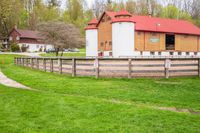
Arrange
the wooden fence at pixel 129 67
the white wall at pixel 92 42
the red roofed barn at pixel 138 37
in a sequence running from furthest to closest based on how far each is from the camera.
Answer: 1. the white wall at pixel 92 42
2. the red roofed barn at pixel 138 37
3. the wooden fence at pixel 129 67

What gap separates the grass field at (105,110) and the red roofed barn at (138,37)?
27014mm

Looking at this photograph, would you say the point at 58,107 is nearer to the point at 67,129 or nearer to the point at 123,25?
the point at 67,129

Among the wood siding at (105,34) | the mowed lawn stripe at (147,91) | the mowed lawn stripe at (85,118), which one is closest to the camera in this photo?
the mowed lawn stripe at (85,118)

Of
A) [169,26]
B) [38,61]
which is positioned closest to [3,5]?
[169,26]

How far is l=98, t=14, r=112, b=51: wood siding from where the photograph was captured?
1649 inches

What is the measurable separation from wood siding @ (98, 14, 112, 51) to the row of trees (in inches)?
1172

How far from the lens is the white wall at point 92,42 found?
44.5 m

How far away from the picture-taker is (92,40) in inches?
1761

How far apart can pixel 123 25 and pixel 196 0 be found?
56.4m

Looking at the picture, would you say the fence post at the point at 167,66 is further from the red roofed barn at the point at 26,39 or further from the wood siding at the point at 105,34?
the red roofed barn at the point at 26,39

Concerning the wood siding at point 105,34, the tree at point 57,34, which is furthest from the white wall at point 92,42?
the tree at point 57,34

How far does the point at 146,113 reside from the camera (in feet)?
22.1

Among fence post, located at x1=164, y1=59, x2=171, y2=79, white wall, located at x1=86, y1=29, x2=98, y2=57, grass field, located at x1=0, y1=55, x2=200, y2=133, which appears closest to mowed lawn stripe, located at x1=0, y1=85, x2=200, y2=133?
grass field, located at x1=0, y1=55, x2=200, y2=133

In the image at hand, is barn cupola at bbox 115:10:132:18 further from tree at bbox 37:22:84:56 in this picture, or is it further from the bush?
the bush
